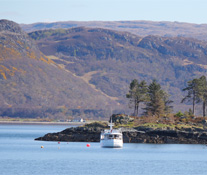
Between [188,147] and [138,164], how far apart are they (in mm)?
33707

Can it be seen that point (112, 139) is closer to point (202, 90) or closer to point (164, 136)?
point (164, 136)

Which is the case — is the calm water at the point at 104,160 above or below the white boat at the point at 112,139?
below

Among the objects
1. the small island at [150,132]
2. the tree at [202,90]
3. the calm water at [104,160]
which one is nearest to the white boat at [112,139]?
the calm water at [104,160]

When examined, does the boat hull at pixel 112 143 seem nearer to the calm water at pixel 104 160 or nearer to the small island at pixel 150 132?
the calm water at pixel 104 160

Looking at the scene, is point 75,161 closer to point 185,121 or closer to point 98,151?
point 98,151

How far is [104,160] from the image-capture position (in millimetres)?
88188

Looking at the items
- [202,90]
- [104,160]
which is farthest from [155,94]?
[104,160]

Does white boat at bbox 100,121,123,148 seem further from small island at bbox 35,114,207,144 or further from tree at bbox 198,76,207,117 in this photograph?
tree at bbox 198,76,207,117

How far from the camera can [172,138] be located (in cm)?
12288

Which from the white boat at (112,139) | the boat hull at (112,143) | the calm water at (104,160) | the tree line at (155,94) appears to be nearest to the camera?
the calm water at (104,160)

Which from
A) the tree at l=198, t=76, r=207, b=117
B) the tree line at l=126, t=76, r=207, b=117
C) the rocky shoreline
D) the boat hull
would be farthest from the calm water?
the tree at l=198, t=76, r=207, b=117

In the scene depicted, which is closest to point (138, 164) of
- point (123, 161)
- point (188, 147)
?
point (123, 161)

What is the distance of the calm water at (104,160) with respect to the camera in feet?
250

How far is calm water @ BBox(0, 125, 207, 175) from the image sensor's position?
76125mm
